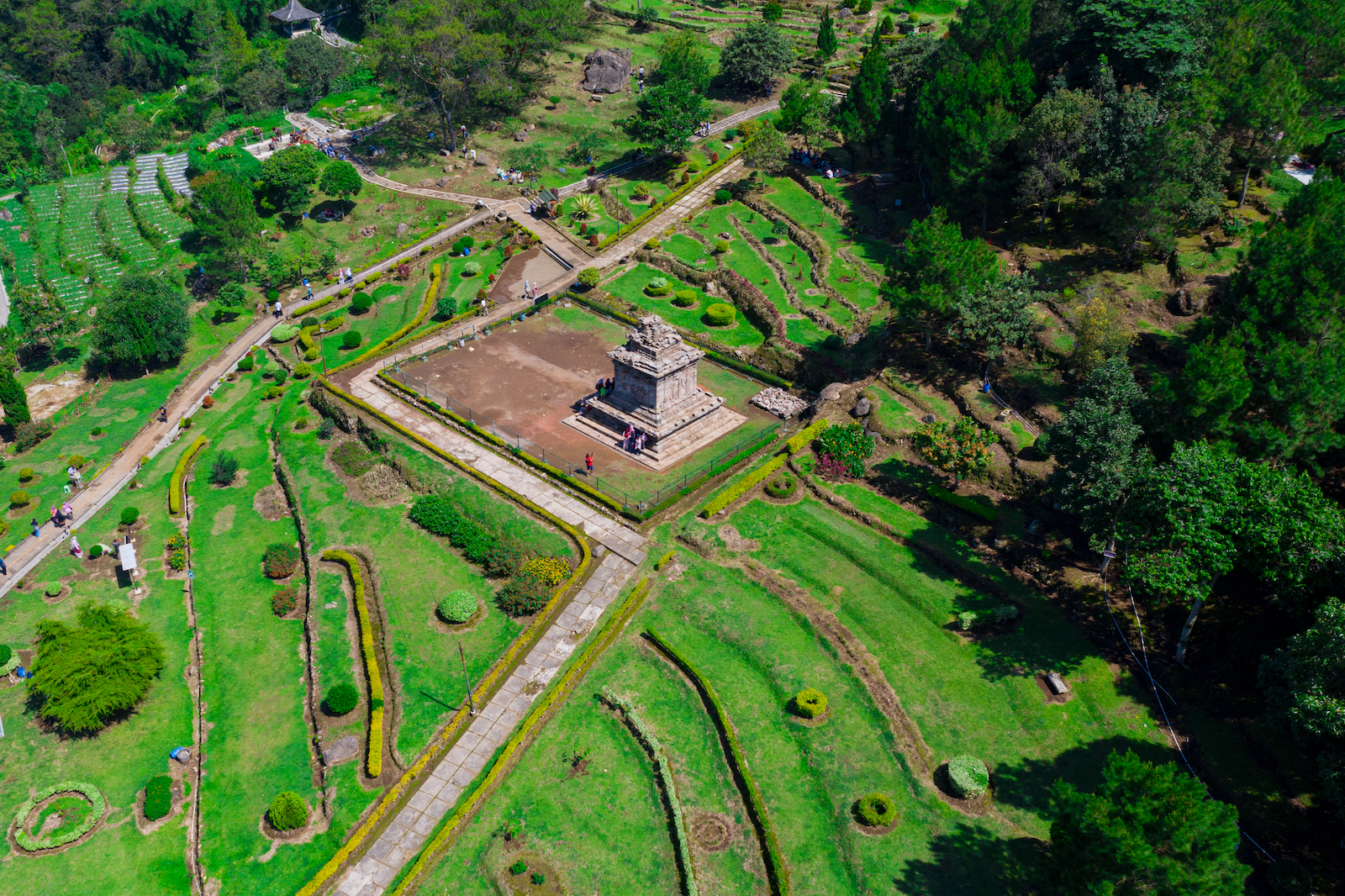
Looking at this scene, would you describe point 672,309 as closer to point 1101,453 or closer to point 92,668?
point 1101,453

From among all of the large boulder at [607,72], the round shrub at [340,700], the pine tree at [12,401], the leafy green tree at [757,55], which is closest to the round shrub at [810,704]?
the round shrub at [340,700]

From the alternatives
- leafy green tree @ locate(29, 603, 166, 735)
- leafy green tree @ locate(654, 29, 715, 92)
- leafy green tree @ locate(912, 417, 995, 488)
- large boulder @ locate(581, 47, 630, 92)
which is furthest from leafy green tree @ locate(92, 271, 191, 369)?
A: leafy green tree @ locate(912, 417, 995, 488)

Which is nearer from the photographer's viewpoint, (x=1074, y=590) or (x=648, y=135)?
(x=1074, y=590)

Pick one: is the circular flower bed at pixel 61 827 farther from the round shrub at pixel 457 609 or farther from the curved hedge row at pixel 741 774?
the curved hedge row at pixel 741 774

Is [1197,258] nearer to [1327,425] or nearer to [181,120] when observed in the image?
[1327,425]

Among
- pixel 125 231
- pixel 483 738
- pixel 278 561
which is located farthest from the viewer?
pixel 125 231

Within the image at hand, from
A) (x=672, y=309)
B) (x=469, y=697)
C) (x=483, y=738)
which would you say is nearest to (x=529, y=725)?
(x=483, y=738)

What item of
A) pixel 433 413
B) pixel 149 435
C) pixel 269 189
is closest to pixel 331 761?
pixel 433 413

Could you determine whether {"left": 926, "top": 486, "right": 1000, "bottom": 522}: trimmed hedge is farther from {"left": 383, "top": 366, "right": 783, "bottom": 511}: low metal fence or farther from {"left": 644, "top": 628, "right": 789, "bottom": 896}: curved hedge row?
{"left": 644, "top": 628, "right": 789, "bottom": 896}: curved hedge row
